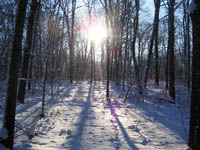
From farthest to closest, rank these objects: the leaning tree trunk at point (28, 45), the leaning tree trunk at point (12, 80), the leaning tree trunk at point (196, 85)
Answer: the leaning tree trunk at point (28, 45)
the leaning tree trunk at point (196, 85)
the leaning tree trunk at point (12, 80)

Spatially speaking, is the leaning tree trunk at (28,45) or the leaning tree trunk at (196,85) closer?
the leaning tree trunk at (196,85)

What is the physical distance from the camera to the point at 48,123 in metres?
4.83

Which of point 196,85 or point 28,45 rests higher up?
point 28,45

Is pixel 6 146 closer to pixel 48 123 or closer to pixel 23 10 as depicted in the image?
pixel 48 123

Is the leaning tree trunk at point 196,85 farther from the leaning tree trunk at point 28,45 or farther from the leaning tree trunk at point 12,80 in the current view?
the leaning tree trunk at point 28,45

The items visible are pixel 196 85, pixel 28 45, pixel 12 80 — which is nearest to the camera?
pixel 12 80

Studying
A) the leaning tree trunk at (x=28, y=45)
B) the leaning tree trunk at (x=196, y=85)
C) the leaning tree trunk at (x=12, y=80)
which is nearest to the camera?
the leaning tree trunk at (x=12, y=80)

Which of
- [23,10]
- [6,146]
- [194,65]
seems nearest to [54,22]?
[23,10]

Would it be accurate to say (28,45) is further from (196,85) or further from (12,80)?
(196,85)

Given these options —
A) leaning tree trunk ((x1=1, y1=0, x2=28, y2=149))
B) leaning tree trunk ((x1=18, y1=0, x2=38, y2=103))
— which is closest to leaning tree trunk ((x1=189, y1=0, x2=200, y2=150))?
leaning tree trunk ((x1=1, y1=0, x2=28, y2=149))

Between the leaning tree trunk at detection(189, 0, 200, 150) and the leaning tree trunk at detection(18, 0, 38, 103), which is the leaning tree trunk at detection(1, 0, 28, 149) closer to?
the leaning tree trunk at detection(189, 0, 200, 150)

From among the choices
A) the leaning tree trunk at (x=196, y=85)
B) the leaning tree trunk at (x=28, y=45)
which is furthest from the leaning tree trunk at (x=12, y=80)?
the leaning tree trunk at (x=28, y=45)

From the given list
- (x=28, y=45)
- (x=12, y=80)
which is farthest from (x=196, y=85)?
(x=28, y=45)

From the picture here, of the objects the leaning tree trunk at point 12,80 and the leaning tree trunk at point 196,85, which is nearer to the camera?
the leaning tree trunk at point 12,80
